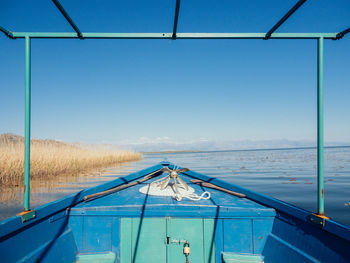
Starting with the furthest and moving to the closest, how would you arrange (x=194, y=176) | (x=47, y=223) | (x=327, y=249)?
(x=194, y=176) < (x=47, y=223) < (x=327, y=249)

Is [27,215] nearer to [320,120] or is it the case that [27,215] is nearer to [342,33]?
[320,120]

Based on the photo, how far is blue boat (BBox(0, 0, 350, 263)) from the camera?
7.17ft

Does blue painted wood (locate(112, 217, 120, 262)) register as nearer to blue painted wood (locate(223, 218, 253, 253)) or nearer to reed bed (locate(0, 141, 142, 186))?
blue painted wood (locate(223, 218, 253, 253))

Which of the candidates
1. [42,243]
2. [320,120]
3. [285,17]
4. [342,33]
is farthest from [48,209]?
[342,33]

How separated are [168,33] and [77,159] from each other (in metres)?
14.3

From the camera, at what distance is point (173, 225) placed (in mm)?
2768

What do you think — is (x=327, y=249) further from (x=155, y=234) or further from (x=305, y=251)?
(x=155, y=234)

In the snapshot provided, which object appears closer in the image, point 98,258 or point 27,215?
point 27,215

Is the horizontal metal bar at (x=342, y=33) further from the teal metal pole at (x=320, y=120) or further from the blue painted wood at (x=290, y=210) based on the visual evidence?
the blue painted wood at (x=290, y=210)

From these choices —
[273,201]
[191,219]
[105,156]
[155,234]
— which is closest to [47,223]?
[155,234]

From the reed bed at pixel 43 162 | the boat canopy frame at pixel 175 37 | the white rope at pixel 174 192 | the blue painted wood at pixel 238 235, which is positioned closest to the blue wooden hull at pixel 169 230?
the blue painted wood at pixel 238 235

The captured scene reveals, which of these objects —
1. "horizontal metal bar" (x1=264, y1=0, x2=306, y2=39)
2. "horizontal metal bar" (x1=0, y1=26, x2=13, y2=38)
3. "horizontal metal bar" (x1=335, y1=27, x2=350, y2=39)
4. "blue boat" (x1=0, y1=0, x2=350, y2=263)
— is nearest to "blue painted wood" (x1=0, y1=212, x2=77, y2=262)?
"blue boat" (x1=0, y1=0, x2=350, y2=263)

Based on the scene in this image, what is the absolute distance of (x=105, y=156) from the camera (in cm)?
1953

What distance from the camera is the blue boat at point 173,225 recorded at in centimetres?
219
